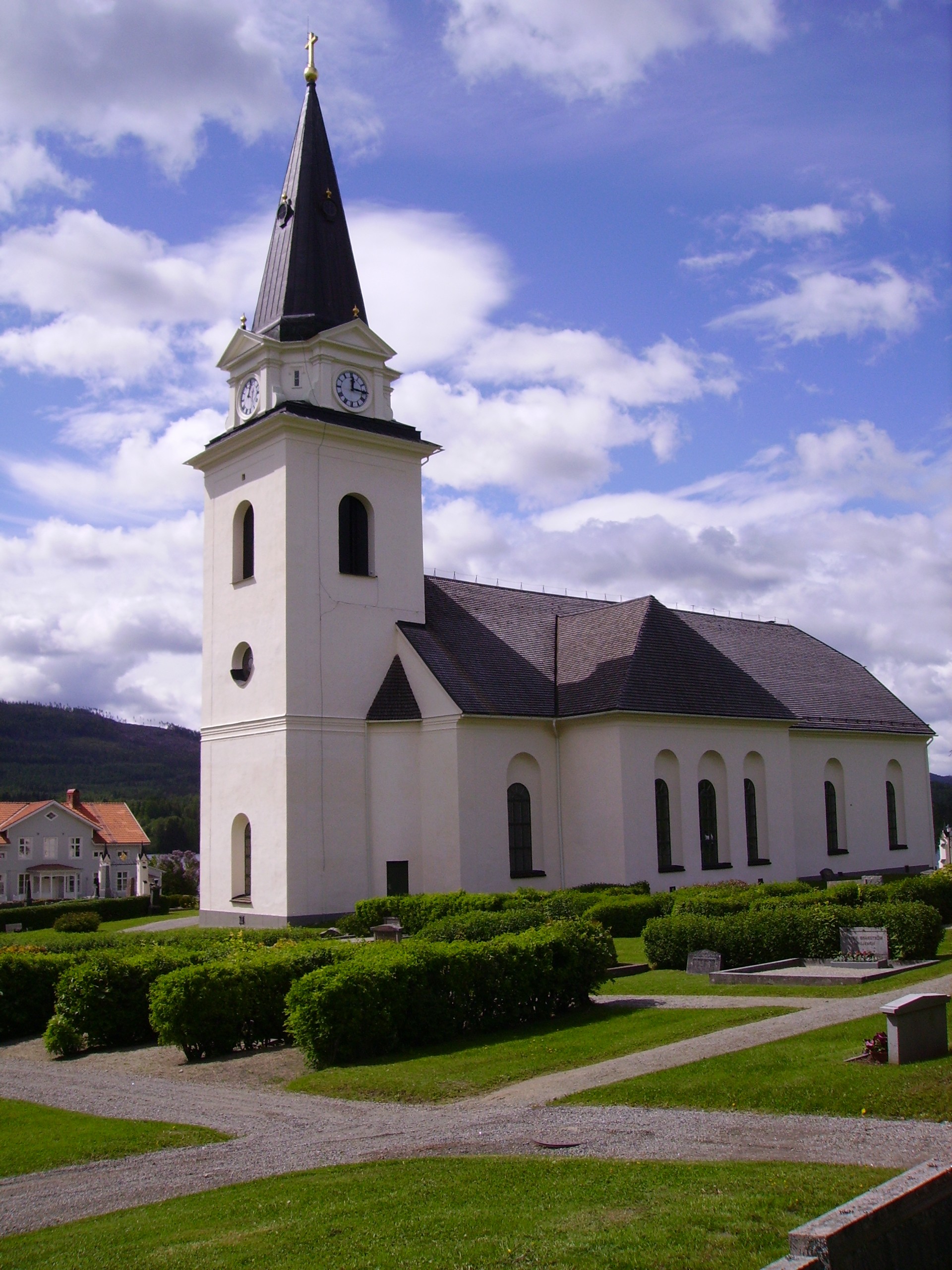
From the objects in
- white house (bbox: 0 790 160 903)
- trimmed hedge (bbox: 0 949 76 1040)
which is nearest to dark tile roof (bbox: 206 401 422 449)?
trimmed hedge (bbox: 0 949 76 1040)

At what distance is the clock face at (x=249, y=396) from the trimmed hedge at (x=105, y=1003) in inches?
849

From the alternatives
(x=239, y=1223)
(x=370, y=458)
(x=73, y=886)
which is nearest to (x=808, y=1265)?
(x=239, y=1223)

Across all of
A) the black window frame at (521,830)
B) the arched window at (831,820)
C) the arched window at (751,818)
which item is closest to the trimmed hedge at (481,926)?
the black window frame at (521,830)

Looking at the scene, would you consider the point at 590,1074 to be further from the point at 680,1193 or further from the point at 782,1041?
the point at 680,1193

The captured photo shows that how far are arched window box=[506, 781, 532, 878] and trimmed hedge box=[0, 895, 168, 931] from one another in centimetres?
2286

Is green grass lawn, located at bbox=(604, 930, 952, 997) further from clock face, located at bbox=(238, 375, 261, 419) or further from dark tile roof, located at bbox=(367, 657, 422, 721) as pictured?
clock face, located at bbox=(238, 375, 261, 419)

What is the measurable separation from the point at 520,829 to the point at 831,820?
15.8 metres

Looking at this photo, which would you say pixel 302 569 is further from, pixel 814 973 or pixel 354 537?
pixel 814 973

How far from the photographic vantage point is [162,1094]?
14375 millimetres

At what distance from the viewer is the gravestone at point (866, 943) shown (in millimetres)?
20984

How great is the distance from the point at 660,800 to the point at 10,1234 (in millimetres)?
28734

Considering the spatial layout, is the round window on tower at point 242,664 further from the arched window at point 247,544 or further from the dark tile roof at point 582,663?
the dark tile roof at point 582,663

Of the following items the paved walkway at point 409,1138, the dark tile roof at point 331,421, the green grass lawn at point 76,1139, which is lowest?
the green grass lawn at point 76,1139

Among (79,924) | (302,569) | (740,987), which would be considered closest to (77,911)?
(79,924)
